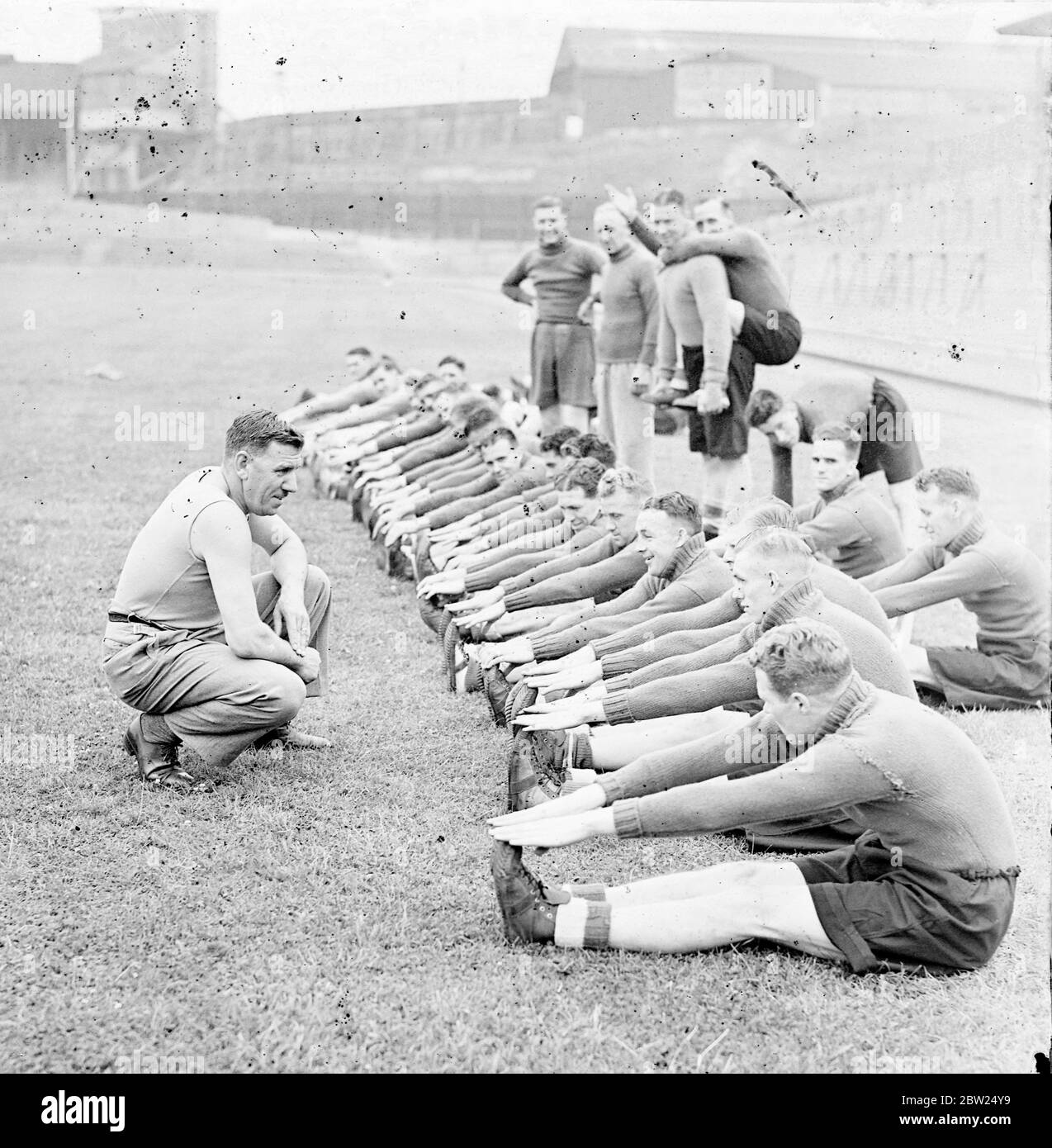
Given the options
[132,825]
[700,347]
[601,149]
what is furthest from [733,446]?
[601,149]

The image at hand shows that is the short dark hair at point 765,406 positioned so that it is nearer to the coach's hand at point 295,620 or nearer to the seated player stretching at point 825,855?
the coach's hand at point 295,620

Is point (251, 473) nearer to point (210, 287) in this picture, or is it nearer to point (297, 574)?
point (297, 574)

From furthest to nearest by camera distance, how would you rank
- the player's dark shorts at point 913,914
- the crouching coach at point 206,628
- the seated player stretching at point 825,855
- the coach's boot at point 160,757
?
the coach's boot at point 160,757 < the crouching coach at point 206,628 < the player's dark shorts at point 913,914 < the seated player stretching at point 825,855

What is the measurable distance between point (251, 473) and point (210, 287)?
1301 inches

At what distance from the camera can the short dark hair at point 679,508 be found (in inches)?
234

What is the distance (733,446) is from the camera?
351 inches

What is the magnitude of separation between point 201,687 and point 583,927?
209 cm

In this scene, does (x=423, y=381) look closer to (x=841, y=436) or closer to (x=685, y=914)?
(x=841, y=436)

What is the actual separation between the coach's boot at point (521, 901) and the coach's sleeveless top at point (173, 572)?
→ 82.5 inches

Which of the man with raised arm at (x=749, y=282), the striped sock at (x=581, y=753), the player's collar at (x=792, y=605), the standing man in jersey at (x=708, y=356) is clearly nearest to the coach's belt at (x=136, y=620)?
the striped sock at (x=581, y=753)

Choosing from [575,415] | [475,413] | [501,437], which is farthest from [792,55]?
[501,437]

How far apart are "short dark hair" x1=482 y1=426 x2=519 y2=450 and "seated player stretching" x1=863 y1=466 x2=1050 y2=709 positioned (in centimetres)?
316

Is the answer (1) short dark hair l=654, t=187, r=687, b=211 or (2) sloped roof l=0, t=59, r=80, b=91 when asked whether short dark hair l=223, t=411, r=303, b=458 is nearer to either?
(1) short dark hair l=654, t=187, r=687, b=211

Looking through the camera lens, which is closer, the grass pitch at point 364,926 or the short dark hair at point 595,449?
the grass pitch at point 364,926
